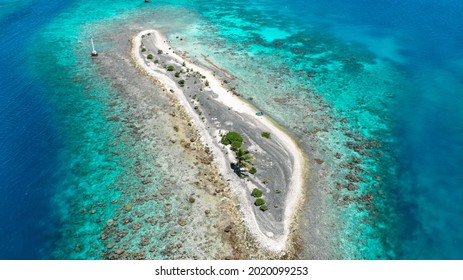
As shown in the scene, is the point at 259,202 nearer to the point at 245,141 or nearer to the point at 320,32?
the point at 245,141

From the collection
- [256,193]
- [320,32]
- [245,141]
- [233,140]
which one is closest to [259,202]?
[256,193]

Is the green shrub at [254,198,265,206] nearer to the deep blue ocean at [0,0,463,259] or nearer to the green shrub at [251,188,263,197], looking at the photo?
the green shrub at [251,188,263,197]

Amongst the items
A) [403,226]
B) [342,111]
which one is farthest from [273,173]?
[342,111]

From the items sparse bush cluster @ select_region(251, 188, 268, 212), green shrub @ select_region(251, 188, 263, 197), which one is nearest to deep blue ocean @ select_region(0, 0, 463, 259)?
sparse bush cluster @ select_region(251, 188, 268, 212)

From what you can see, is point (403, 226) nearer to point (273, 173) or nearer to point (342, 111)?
point (273, 173)

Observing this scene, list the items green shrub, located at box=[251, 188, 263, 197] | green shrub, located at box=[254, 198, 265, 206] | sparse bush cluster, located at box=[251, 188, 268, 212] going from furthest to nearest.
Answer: green shrub, located at box=[251, 188, 263, 197], green shrub, located at box=[254, 198, 265, 206], sparse bush cluster, located at box=[251, 188, 268, 212]

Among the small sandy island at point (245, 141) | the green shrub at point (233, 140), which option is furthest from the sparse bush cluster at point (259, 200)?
the green shrub at point (233, 140)
